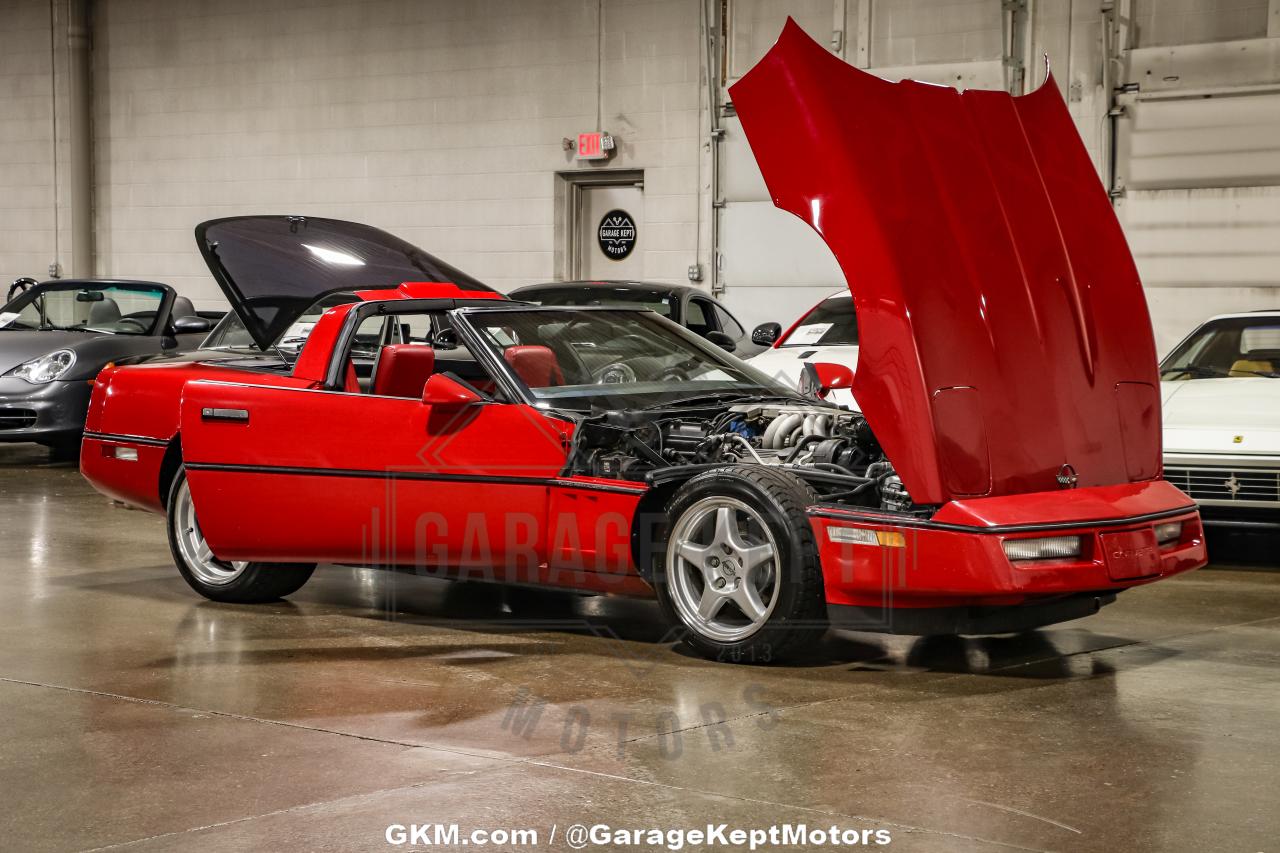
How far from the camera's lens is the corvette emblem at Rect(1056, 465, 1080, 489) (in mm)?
5590

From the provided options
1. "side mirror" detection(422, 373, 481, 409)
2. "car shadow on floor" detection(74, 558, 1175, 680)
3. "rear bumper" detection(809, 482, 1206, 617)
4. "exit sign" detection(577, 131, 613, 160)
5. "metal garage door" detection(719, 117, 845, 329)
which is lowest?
"car shadow on floor" detection(74, 558, 1175, 680)

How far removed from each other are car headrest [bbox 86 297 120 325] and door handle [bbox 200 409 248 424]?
7.39 metres

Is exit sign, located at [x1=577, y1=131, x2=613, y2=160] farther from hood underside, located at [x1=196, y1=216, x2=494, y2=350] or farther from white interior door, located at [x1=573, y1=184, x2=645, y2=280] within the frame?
hood underside, located at [x1=196, y1=216, x2=494, y2=350]

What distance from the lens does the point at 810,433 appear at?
240 inches

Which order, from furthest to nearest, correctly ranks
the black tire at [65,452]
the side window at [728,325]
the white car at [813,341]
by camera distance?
1. the black tire at [65,452]
2. the side window at [728,325]
3. the white car at [813,341]

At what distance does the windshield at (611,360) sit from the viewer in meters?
6.40

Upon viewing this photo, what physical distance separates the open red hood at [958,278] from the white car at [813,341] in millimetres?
3531

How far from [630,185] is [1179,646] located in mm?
12453

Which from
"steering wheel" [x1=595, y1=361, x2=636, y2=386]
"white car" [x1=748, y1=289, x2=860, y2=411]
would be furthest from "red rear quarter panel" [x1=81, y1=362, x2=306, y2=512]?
"white car" [x1=748, y1=289, x2=860, y2=411]

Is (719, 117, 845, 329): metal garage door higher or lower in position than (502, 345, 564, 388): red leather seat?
higher

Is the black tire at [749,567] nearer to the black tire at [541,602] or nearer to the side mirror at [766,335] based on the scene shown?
the black tire at [541,602]

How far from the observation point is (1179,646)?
6.15 m

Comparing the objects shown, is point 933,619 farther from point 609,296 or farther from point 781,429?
point 609,296

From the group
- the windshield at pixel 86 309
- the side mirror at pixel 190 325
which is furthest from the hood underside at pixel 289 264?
the windshield at pixel 86 309
